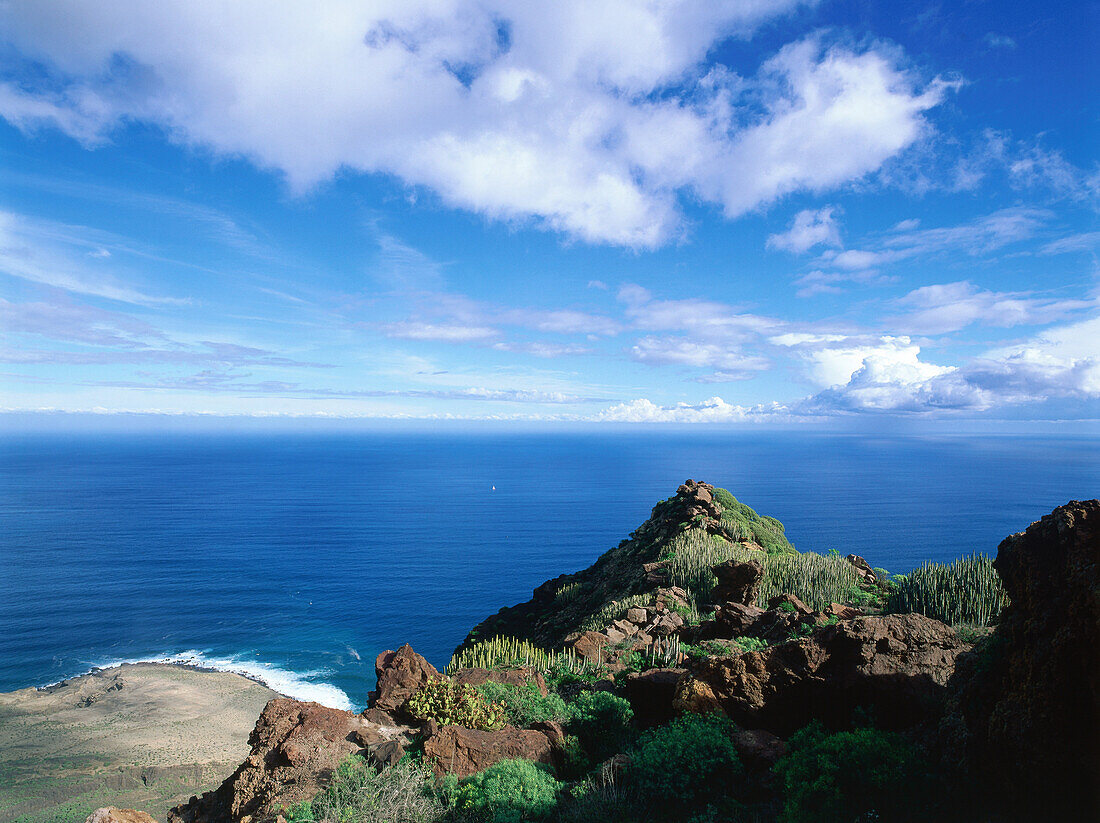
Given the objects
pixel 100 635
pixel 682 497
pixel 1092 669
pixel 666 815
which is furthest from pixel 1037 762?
pixel 100 635

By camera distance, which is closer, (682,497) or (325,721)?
(325,721)

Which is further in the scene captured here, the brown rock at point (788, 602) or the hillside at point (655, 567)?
the hillside at point (655, 567)

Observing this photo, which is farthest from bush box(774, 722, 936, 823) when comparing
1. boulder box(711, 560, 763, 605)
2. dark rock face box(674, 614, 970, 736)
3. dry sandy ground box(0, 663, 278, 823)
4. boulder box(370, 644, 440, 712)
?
dry sandy ground box(0, 663, 278, 823)

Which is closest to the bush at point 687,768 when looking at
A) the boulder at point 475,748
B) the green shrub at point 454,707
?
the boulder at point 475,748

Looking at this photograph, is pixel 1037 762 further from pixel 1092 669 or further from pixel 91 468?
pixel 91 468

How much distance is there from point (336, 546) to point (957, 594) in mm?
75867

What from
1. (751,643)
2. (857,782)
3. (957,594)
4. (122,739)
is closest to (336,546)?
(122,739)

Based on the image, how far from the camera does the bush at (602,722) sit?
10430mm

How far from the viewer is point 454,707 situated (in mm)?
10422

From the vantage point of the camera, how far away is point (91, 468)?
16600 centimetres

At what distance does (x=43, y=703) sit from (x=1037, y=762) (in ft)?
166

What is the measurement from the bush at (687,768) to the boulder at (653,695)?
197 centimetres

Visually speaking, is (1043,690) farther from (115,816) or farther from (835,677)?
(115,816)

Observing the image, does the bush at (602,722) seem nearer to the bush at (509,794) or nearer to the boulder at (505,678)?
the boulder at (505,678)
